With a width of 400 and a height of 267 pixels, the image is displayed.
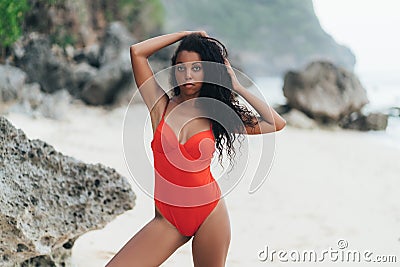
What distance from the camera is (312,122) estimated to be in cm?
1377

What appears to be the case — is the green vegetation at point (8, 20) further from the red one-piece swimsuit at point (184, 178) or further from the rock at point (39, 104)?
the red one-piece swimsuit at point (184, 178)

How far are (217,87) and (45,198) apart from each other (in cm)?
123

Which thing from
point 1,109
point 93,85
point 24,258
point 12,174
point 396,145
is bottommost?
point 396,145

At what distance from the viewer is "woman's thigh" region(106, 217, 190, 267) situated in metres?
2.25

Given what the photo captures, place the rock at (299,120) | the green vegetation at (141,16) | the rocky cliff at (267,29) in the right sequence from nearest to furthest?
the rock at (299,120)
the green vegetation at (141,16)
the rocky cliff at (267,29)

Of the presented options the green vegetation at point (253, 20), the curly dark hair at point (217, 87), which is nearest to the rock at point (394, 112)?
the curly dark hair at point (217, 87)

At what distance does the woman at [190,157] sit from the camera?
2.21 meters

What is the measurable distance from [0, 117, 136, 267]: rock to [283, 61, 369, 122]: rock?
37.5 ft

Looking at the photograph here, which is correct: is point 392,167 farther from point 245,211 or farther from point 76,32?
point 76,32

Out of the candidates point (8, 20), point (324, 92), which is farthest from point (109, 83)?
point (324, 92)

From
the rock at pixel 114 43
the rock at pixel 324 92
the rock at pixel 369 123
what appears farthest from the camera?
the rock at pixel 114 43

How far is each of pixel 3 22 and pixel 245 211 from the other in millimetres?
7036

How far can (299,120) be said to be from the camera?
13586 mm

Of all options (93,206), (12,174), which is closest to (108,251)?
(93,206)
